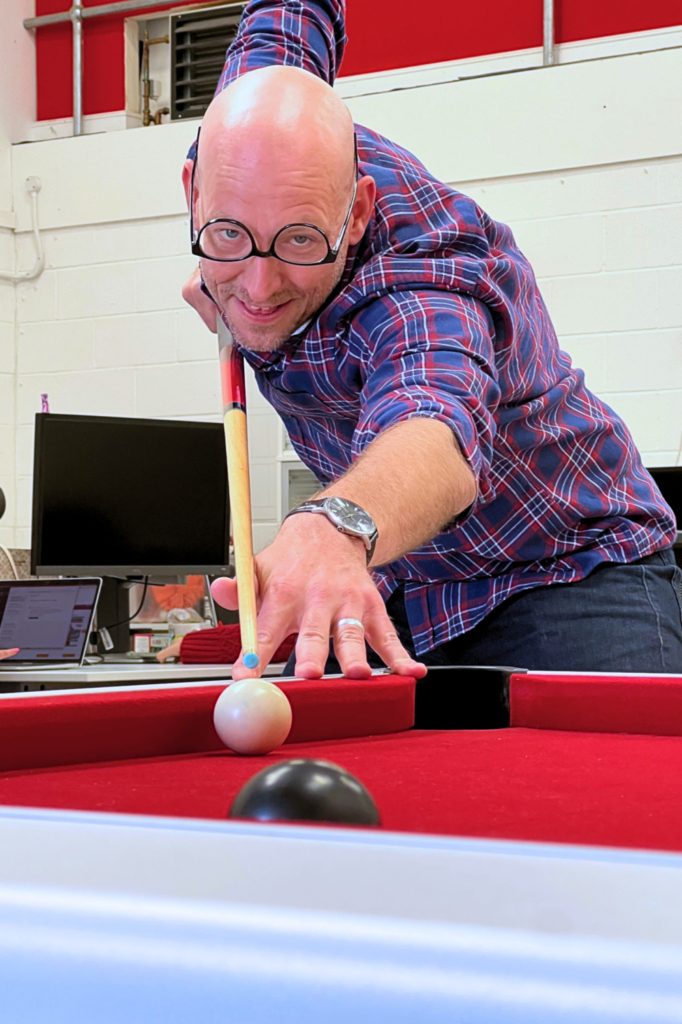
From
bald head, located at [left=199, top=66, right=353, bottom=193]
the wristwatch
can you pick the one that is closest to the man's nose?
bald head, located at [left=199, top=66, right=353, bottom=193]

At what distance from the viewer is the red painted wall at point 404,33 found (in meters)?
5.41

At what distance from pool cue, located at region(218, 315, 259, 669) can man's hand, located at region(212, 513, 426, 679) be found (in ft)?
0.04

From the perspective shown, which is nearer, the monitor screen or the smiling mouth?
the smiling mouth

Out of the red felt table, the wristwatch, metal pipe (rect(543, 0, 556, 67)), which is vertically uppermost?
metal pipe (rect(543, 0, 556, 67))

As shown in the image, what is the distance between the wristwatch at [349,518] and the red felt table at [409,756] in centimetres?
16

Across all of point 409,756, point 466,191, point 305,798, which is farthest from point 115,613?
point 305,798

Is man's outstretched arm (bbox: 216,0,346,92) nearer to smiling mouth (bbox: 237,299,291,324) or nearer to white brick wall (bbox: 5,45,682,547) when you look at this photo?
smiling mouth (bbox: 237,299,291,324)

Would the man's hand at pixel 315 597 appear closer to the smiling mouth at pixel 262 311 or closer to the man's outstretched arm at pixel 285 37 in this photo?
the smiling mouth at pixel 262 311

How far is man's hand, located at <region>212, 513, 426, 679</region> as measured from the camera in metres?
1.31

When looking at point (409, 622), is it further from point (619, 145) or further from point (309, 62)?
point (619, 145)

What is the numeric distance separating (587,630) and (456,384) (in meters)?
0.59

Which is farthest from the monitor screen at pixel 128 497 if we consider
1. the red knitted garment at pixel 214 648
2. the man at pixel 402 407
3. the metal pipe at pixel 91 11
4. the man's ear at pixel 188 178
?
the metal pipe at pixel 91 11

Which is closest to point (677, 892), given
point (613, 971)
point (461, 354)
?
point (613, 971)

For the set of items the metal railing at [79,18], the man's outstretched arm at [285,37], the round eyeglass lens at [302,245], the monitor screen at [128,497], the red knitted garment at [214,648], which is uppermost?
the metal railing at [79,18]
